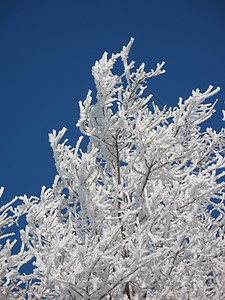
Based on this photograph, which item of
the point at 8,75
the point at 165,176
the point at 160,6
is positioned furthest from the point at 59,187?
the point at 160,6

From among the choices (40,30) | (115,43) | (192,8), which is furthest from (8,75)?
(192,8)

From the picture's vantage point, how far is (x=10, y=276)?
3244 mm

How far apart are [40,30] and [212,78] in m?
14.8

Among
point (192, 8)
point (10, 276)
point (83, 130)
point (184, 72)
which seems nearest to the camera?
point (83, 130)

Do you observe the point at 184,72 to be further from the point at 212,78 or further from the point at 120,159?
the point at 120,159

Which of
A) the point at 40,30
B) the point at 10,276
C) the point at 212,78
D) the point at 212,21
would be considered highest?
the point at 40,30

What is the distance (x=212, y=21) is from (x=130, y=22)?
6733 mm

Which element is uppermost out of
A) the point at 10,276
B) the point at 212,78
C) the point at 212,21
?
the point at 212,21

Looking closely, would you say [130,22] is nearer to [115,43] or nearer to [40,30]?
[115,43]

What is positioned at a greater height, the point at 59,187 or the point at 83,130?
the point at 83,130

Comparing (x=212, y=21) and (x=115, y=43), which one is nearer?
(x=212, y=21)

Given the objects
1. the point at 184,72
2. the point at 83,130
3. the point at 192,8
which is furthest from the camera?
the point at 184,72

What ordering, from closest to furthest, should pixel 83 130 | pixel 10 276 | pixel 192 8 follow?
pixel 83 130 < pixel 10 276 < pixel 192 8

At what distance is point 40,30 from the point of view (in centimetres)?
2247
